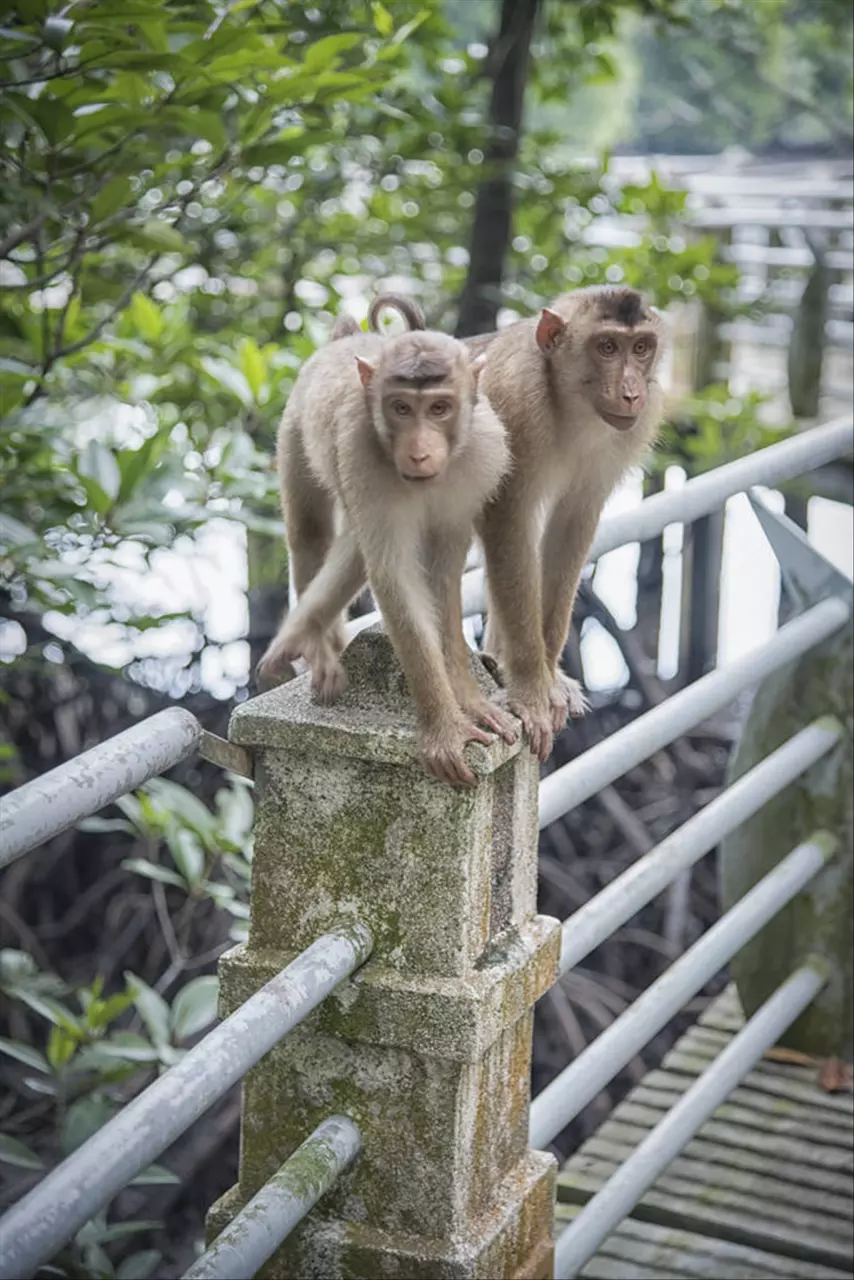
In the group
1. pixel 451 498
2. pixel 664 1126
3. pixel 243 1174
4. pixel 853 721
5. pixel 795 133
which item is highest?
pixel 795 133

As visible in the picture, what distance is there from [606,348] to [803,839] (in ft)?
3.59

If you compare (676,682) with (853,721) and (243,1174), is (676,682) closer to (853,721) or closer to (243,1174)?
(853,721)

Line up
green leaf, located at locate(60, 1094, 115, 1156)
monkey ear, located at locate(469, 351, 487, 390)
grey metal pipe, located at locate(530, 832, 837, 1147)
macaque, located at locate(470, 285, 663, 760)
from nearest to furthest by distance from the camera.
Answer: grey metal pipe, located at locate(530, 832, 837, 1147)
monkey ear, located at locate(469, 351, 487, 390)
macaque, located at locate(470, 285, 663, 760)
green leaf, located at locate(60, 1094, 115, 1156)

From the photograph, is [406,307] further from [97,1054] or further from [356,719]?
[97,1054]

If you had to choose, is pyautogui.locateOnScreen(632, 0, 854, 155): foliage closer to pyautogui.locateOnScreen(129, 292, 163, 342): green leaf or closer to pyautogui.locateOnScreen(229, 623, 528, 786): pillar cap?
pyautogui.locateOnScreen(129, 292, 163, 342): green leaf

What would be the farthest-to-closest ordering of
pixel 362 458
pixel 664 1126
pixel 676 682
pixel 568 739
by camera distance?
pixel 676 682 → pixel 568 739 → pixel 664 1126 → pixel 362 458

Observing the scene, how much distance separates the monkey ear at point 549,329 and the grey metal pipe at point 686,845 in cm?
75

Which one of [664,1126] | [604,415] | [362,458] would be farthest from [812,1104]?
[362,458]

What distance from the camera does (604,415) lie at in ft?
7.84

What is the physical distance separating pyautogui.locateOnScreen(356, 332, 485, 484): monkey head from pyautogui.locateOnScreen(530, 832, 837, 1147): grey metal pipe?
0.81 meters

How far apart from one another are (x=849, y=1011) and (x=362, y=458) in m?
1.51

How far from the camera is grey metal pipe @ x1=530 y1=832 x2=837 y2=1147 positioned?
208cm

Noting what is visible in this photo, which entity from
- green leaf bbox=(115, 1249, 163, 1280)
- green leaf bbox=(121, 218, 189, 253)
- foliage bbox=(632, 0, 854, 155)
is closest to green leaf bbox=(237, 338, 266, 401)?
green leaf bbox=(121, 218, 189, 253)

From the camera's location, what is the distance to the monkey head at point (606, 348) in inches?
93.6
